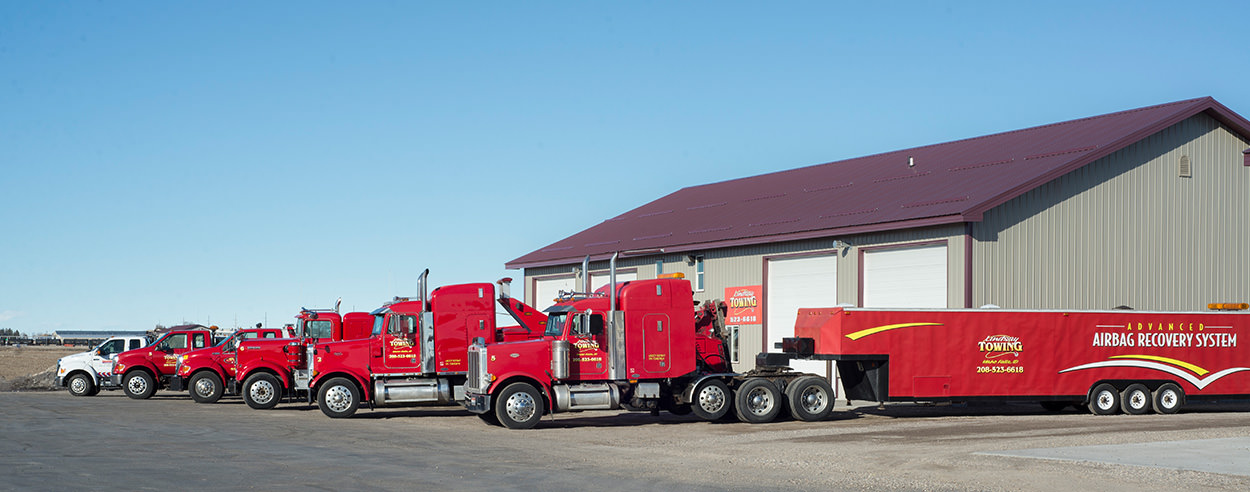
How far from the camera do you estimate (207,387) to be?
31000 millimetres

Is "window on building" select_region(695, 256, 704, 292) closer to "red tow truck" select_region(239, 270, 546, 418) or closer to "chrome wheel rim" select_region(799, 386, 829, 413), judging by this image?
"red tow truck" select_region(239, 270, 546, 418)

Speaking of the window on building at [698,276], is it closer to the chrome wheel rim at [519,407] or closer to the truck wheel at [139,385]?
the chrome wheel rim at [519,407]

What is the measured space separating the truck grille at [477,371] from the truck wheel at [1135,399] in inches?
530

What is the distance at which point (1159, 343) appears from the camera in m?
25.4

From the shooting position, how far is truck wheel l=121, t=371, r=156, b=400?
32906 millimetres

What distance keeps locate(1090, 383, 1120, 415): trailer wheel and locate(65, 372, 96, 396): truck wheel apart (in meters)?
27.6

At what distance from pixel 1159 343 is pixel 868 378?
6403 millimetres

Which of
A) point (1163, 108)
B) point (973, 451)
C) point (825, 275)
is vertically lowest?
point (973, 451)

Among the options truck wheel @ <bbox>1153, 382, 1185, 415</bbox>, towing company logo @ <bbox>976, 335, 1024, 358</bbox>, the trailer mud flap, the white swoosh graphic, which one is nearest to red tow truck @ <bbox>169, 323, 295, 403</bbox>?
the trailer mud flap

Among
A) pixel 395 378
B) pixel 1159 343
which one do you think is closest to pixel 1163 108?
pixel 1159 343

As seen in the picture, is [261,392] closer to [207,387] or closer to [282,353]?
[282,353]

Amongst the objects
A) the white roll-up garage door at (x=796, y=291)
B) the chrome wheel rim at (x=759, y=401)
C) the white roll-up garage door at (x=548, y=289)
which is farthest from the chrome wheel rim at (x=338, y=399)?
the white roll-up garage door at (x=548, y=289)

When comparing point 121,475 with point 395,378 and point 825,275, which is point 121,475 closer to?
point 395,378

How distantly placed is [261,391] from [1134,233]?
71.2 feet
